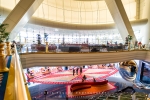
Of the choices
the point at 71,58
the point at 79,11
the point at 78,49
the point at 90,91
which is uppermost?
the point at 79,11

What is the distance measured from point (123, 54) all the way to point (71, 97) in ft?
20.3

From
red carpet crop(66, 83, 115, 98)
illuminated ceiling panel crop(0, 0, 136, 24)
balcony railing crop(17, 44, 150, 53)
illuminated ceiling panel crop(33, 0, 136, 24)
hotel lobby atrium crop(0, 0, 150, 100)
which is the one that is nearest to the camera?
hotel lobby atrium crop(0, 0, 150, 100)

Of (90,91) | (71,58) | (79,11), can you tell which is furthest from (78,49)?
(79,11)

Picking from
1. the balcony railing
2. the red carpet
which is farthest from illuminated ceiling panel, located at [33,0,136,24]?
the red carpet

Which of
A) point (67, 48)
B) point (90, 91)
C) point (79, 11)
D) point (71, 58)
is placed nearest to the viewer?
point (71, 58)

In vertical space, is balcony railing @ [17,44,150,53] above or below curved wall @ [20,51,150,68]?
above

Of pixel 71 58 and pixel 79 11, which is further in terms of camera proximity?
pixel 79 11

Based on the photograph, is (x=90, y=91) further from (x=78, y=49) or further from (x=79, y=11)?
(x=79, y=11)

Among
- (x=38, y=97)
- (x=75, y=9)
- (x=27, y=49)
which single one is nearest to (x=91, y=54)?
(x=27, y=49)

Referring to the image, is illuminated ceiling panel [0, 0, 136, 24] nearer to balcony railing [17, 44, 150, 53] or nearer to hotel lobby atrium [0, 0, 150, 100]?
hotel lobby atrium [0, 0, 150, 100]

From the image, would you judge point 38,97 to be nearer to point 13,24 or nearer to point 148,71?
point 13,24

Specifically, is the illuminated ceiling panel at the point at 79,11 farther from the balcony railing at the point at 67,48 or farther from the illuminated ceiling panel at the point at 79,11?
the balcony railing at the point at 67,48

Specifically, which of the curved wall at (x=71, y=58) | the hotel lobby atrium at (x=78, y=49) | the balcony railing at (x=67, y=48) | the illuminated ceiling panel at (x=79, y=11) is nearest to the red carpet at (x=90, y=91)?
the hotel lobby atrium at (x=78, y=49)

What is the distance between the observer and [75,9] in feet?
84.5
